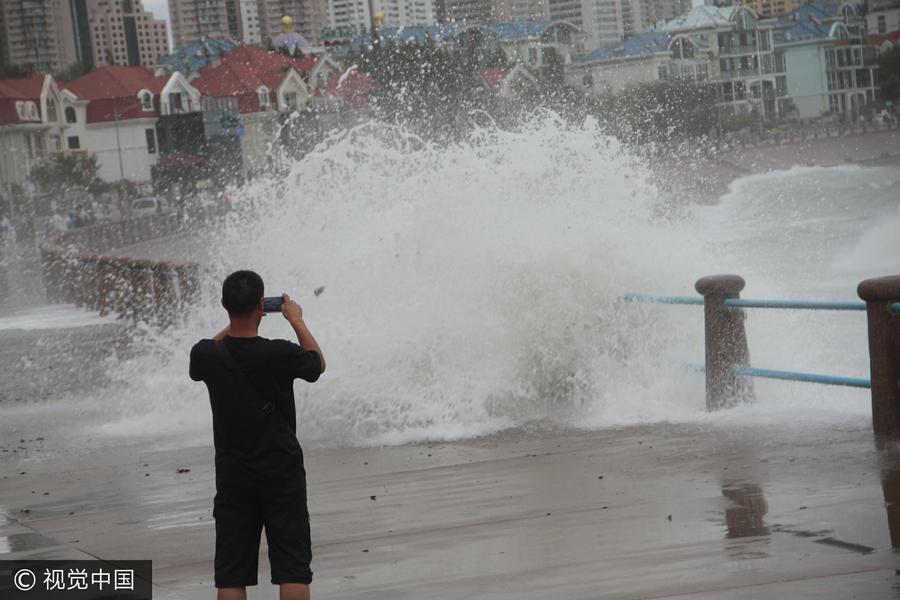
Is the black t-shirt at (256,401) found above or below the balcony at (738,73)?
below

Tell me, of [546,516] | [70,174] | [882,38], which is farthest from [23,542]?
[882,38]

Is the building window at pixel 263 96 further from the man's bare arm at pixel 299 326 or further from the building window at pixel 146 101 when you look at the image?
the man's bare arm at pixel 299 326

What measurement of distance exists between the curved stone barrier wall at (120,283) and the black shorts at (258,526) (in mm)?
15001

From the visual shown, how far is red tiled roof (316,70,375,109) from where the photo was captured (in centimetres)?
9250

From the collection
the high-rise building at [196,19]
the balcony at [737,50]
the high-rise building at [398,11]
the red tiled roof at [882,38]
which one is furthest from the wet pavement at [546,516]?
the high-rise building at [196,19]

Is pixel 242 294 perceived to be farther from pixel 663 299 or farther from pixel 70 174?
pixel 70 174

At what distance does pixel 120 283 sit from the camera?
83.4ft

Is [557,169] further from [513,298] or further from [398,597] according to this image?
[398,597]

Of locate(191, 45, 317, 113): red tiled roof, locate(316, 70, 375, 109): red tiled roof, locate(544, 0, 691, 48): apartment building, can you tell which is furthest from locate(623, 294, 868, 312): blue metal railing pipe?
locate(191, 45, 317, 113): red tiled roof

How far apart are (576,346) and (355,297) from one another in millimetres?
2413

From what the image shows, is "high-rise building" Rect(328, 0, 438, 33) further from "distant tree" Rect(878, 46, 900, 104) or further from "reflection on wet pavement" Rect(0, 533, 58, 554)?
"reflection on wet pavement" Rect(0, 533, 58, 554)

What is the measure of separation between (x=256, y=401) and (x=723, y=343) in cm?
585

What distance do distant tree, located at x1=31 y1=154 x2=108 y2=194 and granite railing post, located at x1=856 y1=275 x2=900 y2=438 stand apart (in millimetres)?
114619

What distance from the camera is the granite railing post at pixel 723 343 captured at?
32.3 feet
